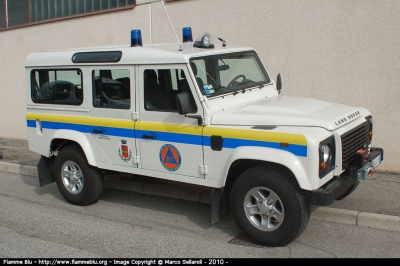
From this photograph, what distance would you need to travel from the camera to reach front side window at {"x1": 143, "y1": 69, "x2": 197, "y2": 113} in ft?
18.0

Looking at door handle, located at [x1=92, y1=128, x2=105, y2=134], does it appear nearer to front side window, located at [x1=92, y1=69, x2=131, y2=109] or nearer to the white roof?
front side window, located at [x1=92, y1=69, x2=131, y2=109]

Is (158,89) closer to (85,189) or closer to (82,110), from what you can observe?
(82,110)

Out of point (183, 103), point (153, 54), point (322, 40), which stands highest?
point (322, 40)

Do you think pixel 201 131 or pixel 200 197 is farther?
pixel 200 197

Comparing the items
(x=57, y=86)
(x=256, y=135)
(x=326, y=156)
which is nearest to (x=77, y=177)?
(x=57, y=86)

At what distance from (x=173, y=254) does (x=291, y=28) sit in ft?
15.0

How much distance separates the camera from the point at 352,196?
6336 millimetres

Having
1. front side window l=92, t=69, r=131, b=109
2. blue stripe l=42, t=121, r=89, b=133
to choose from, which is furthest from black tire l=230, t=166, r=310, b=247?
blue stripe l=42, t=121, r=89, b=133

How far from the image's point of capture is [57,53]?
6.75 m

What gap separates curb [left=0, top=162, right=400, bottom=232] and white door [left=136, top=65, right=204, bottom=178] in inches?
40.7

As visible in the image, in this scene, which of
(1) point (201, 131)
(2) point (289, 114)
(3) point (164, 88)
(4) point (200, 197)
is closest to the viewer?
(2) point (289, 114)

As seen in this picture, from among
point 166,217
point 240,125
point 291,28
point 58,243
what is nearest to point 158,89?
point 240,125

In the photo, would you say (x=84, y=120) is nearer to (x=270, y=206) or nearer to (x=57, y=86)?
(x=57, y=86)

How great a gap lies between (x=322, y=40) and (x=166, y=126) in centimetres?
343
